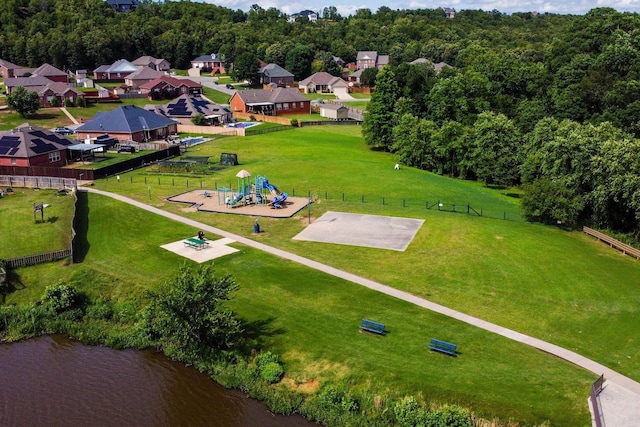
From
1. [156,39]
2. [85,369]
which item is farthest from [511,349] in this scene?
[156,39]

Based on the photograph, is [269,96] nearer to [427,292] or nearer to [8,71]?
[8,71]

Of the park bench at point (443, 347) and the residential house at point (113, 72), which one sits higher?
the residential house at point (113, 72)

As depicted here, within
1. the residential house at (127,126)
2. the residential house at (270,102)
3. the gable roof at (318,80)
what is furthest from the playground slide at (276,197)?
the gable roof at (318,80)

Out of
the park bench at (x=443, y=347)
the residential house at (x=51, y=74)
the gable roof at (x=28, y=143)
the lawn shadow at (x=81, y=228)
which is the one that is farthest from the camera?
the residential house at (x=51, y=74)

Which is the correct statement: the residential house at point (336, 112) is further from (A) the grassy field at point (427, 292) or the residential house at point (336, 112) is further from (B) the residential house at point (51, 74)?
(B) the residential house at point (51, 74)

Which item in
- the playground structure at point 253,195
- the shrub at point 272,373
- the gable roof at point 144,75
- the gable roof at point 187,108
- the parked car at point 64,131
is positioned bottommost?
the shrub at point 272,373

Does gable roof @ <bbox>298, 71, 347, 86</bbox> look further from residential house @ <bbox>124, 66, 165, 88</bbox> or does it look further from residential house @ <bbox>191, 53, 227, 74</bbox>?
residential house @ <bbox>124, 66, 165, 88</bbox>

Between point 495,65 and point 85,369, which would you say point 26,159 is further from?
point 495,65

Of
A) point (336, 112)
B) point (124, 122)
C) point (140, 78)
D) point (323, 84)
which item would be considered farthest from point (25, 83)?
point (323, 84)
